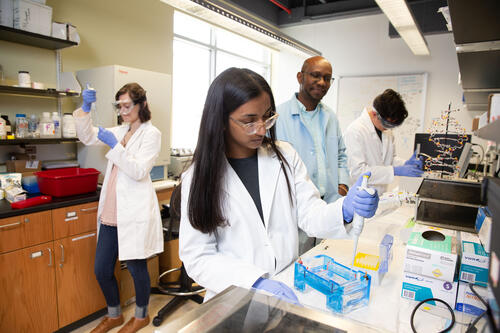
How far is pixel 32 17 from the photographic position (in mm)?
2176

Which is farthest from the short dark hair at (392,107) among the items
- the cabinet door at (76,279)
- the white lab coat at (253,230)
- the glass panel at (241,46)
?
the glass panel at (241,46)

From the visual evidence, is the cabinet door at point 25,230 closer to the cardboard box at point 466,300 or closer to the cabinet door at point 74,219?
the cabinet door at point 74,219

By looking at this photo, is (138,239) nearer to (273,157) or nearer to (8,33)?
(273,157)

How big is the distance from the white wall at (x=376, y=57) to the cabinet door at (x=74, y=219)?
13.1 ft

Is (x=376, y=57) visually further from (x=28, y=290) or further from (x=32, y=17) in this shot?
(x=28, y=290)

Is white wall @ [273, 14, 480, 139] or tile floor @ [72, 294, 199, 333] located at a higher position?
white wall @ [273, 14, 480, 139]

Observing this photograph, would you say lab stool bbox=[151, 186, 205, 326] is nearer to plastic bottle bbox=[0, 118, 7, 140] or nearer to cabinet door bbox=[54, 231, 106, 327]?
cabinet door bbox=[54, 231, 106, 327]

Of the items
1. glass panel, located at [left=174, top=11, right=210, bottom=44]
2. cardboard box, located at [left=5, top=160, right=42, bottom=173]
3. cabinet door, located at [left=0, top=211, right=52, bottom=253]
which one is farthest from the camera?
glass panel, located at [left=174, top=11, right=210, bottom=44]

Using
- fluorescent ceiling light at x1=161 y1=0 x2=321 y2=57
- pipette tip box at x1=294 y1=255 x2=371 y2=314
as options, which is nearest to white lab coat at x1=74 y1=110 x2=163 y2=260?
fluorescent ceiling light at x1=161 y1=0 x2=321 y2=57

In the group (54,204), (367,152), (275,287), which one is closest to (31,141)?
(54,204)

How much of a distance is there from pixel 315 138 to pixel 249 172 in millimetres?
897

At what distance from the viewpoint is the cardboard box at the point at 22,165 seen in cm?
236

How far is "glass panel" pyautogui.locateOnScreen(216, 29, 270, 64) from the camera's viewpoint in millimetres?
4730

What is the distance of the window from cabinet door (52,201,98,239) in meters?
1.89
